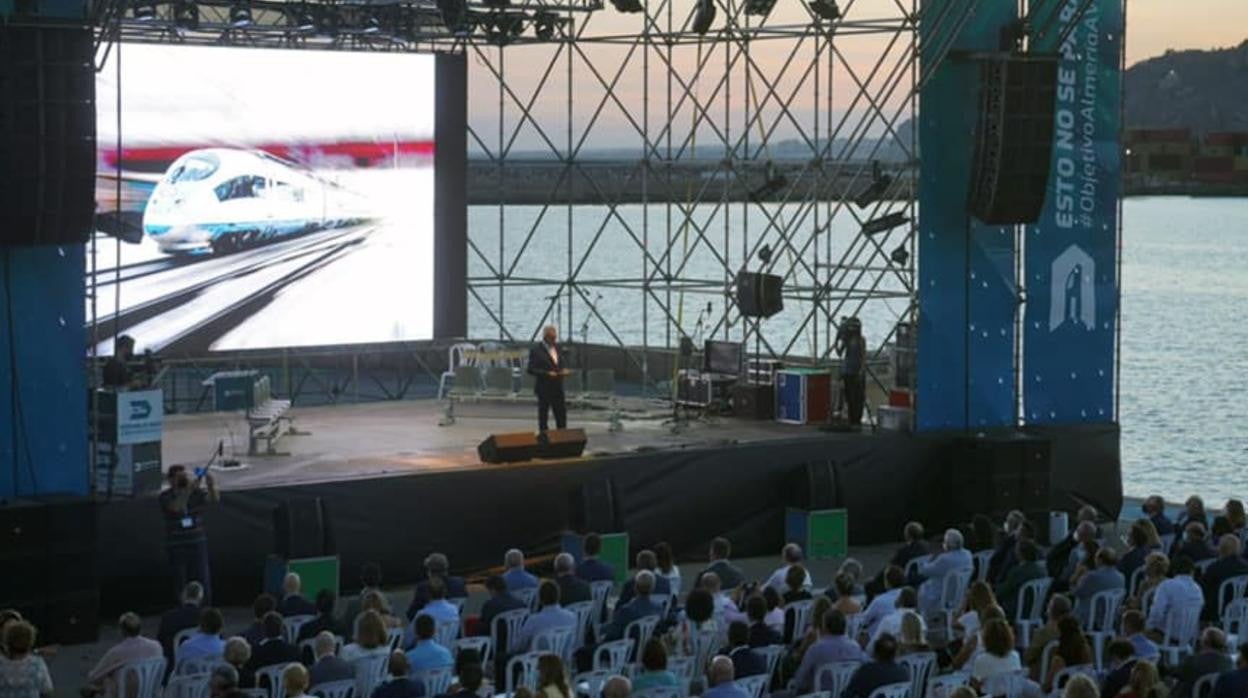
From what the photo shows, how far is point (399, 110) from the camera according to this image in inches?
930

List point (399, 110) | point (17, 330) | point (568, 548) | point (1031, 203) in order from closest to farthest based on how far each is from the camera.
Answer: point (17, 330) < point (568, 548) < point (1031, 203) < point (399, 110)

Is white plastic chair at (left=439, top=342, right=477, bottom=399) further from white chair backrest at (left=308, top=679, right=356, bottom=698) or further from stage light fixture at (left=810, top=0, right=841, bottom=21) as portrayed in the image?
white chair backrest at (left=308, top=679, right=356, bottom=698)

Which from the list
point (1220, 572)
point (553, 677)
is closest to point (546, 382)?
point (1220, 572)

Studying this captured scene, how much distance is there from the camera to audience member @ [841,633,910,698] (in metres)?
10.0

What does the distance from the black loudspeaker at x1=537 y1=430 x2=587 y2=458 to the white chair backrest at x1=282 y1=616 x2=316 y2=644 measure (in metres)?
5.57

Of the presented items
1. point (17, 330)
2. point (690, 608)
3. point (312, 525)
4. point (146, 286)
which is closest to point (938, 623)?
point (690, 608)

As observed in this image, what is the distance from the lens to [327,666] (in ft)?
34.0

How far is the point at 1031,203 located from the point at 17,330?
30.7ft

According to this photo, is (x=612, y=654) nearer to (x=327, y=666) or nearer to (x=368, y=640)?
(x=368, y=640)

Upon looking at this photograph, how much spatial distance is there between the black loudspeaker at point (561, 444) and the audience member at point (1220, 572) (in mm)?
6415

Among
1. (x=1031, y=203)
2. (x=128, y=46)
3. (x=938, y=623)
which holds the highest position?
(x=128, y=46)

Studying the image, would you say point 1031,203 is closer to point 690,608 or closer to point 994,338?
point 994,338

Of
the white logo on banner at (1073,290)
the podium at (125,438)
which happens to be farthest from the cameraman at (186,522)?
the white logo on banner at (1073,290)

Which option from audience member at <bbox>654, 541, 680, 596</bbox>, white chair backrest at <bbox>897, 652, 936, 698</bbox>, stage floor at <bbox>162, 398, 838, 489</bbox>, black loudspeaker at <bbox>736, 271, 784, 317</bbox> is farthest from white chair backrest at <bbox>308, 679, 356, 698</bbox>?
black loudspeaker at <bbox>736, 271, 784, 317</bbox>
